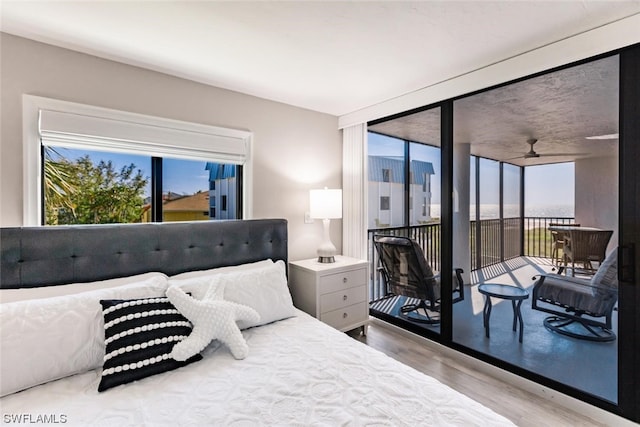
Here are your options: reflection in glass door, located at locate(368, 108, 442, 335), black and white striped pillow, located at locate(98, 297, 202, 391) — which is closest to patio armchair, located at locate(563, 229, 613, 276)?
reflection in glass door, located at locate(368, 108, 442, 335)

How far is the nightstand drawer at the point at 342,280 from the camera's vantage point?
9.29ft

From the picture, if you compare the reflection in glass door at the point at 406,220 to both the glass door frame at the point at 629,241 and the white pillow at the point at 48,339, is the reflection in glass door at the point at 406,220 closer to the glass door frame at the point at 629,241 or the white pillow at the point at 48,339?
the glass door frame at the point at 629,241

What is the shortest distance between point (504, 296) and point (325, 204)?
177 cm

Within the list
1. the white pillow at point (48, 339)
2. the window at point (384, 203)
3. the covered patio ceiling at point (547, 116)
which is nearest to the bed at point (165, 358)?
the white pillow at point (48, 339)

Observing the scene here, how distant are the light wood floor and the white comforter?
1013 mm

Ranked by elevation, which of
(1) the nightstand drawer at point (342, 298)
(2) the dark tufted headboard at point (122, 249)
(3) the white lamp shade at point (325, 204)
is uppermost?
(3) the white lamp shade at point (325, 204)

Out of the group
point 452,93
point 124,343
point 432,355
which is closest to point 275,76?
point 452,93

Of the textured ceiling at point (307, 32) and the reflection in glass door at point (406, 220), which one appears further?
the reflection in glass door at point (406, 220)

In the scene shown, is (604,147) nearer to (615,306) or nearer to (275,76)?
(615,306)

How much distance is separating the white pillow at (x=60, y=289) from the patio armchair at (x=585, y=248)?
299 centimetres

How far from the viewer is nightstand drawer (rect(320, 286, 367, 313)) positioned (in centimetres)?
283

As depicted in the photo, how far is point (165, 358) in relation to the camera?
4.98 feet

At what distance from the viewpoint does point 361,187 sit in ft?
11.4

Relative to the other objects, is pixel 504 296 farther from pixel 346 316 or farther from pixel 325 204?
pixel 325 204
